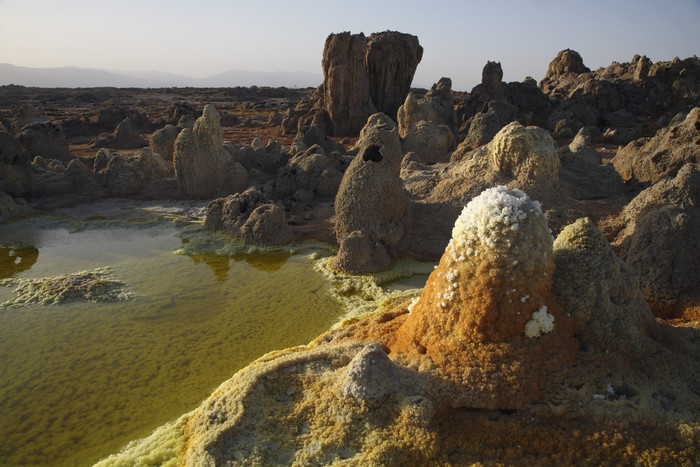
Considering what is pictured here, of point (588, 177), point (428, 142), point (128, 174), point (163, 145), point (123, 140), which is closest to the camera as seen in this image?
point (588, 177)

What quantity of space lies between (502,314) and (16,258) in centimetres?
725

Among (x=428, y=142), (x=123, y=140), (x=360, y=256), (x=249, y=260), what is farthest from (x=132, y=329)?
(x=123, y=140)

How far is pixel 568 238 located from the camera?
3102 millimetres

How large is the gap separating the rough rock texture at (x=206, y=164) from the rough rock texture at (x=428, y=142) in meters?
4.69

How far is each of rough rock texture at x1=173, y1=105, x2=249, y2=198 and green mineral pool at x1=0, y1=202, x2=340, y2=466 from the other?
6.74ft

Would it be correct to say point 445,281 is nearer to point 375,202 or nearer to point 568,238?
point 568,238

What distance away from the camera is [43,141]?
43.3ft

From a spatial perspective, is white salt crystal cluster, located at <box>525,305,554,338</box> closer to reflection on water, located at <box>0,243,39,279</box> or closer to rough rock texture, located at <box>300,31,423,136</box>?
reflection on water, located at <box>0,243,39,279</box>

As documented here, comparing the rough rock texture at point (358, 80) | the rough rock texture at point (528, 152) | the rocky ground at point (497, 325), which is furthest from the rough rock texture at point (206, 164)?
the rough rock texture at point (358, 80)

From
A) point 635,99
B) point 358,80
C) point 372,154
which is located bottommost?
point 372,154

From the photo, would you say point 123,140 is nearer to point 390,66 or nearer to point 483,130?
point 390,66

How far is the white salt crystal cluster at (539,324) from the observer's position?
2760 millimetres

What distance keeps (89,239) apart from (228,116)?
1910 centimetres

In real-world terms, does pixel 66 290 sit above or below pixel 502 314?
below
